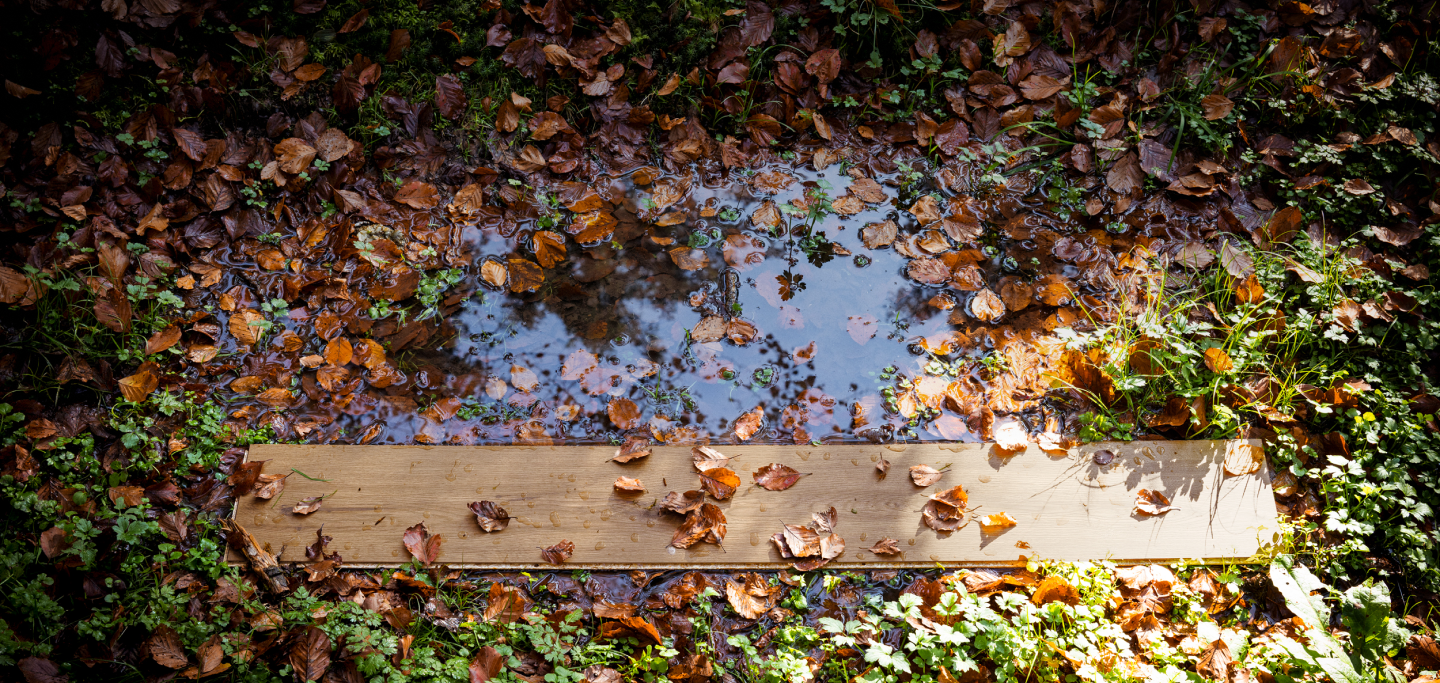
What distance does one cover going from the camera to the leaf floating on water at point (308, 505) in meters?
2.12

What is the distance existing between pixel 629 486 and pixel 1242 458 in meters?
1.92

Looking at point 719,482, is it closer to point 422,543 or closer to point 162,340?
point 422,543

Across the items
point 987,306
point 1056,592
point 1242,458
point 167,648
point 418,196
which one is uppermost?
point 418,196

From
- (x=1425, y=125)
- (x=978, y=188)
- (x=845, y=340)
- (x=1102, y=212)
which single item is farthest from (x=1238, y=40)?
(x=845, y=340)

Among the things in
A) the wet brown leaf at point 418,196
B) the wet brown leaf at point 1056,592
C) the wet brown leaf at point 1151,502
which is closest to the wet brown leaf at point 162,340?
the wet brown leaf at point 418,196

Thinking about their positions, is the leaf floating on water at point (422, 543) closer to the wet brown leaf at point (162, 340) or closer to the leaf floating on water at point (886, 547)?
the wet brown leaf at point (162, 340)

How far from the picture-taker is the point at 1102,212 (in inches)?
112

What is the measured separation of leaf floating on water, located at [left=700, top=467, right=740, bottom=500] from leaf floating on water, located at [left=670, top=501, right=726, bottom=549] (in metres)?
0.05

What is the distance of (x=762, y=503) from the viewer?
2203 millimetres

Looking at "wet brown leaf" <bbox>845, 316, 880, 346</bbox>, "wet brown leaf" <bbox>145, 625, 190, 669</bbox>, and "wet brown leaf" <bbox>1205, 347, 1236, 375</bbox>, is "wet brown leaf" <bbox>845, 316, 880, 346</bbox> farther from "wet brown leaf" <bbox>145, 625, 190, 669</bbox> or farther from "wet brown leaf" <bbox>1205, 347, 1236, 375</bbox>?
"wet brown leaf" <bbox>145, 625, 190, 669</bbox>

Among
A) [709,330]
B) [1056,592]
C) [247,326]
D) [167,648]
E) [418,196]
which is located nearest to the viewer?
[167,648]

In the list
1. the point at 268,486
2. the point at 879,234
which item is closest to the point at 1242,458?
the point at 879,234

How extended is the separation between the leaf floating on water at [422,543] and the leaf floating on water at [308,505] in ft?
0.93

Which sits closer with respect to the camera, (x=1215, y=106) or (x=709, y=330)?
(x=709, y=330)
